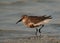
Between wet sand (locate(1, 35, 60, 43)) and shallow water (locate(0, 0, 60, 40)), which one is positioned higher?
shallow water (locate(0, 0, 60, 40))

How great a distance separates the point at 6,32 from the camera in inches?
547

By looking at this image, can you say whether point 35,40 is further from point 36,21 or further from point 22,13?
point 22,13

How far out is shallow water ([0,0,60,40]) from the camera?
13.8 meters

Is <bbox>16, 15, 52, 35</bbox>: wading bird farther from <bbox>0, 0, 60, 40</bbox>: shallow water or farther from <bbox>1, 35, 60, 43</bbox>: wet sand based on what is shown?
<bbox>1, 35, 60, 43</bbox>: wet sand

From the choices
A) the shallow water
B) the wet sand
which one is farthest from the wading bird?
the wet sand

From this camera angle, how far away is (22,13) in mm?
16938

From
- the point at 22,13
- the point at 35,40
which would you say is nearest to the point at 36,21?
the point at 35,40

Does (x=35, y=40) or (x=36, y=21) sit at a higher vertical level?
(x=36, y=21)

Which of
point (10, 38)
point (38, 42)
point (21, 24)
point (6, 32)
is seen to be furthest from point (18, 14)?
point (38, 42)

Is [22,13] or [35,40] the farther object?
[22,13]

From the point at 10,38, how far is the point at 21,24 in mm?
2533

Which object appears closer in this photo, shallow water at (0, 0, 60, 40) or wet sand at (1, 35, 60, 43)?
wet sand at (1, 35, 60, 43)

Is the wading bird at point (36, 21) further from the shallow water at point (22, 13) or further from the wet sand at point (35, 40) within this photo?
the wet sand at point (35, 40)

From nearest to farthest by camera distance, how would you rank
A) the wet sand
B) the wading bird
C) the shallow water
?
1. the wet sand
2. the wading bird
3. the shallow water
